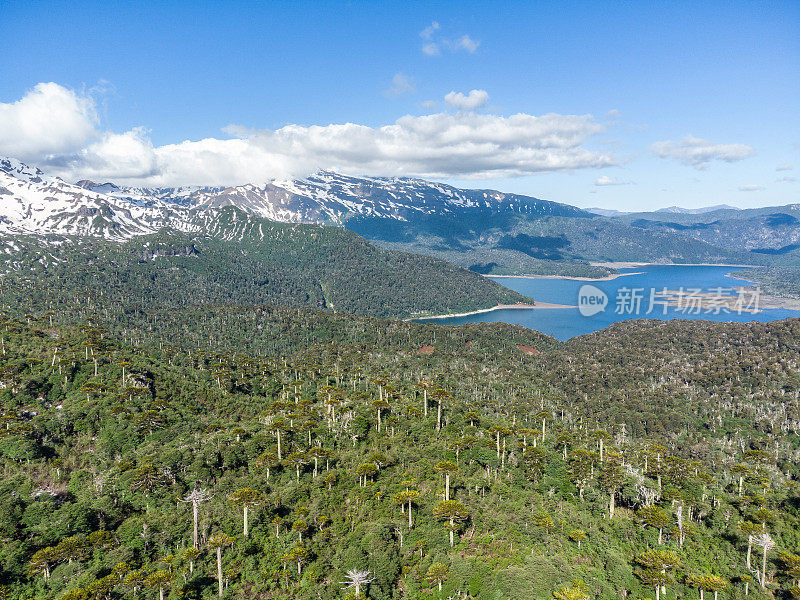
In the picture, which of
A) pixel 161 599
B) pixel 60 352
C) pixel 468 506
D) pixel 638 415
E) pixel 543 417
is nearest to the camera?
pixel 161 599

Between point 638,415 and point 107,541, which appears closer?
point 107,541

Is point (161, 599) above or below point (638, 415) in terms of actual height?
above

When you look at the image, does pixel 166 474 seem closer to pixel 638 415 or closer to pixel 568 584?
pixel 568 584

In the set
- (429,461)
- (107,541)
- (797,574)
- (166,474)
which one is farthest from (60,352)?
(797,574)

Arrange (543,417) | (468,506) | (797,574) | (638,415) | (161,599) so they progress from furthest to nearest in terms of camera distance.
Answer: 1. (638,415)
2. (543,417)
3. (468,506)
4. (797,574)
5. (161,599)

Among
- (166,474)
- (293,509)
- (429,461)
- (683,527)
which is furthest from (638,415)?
(166,474)

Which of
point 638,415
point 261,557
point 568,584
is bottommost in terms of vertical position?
point 638,415
